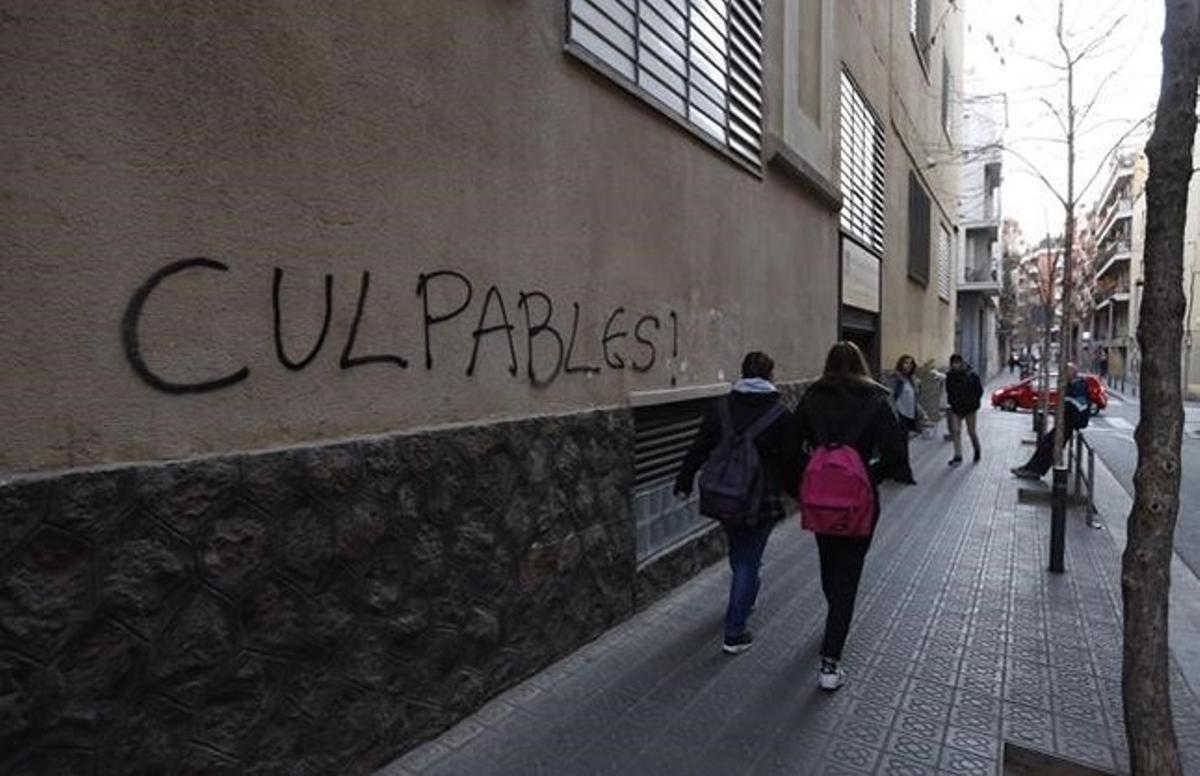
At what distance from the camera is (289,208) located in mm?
2949

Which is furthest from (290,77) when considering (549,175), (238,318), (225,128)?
(549,175)

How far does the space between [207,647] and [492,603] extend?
58.4 inches

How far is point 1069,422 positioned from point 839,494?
725 cm

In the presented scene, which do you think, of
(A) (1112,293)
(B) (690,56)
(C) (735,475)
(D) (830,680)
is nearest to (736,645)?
(D) (830,680)

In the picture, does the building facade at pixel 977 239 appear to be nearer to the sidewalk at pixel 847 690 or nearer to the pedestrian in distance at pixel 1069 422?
the pedestrian in distance at pixel 1069 422

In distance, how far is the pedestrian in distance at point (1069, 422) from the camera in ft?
32.1

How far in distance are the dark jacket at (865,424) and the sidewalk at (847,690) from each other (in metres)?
1.02

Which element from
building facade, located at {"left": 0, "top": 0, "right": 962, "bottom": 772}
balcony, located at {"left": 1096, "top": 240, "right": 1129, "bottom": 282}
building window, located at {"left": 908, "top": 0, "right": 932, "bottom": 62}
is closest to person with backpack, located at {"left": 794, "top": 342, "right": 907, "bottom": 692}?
building facade, located at {"left": 0, "top": 0, "right": 962, "bottom": 772}

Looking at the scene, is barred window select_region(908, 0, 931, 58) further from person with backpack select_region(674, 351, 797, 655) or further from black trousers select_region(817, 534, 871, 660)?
black trousers select_region(817, 534, 871, 660)

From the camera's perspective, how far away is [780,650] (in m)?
4.75

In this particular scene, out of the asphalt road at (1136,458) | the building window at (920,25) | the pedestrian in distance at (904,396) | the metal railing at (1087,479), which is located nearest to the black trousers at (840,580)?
the asphalt road at (1136,458)

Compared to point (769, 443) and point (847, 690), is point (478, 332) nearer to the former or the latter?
point (769, 443)

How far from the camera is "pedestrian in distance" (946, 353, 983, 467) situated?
501 inches

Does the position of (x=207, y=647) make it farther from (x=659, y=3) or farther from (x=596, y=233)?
(x=659, y=3)
